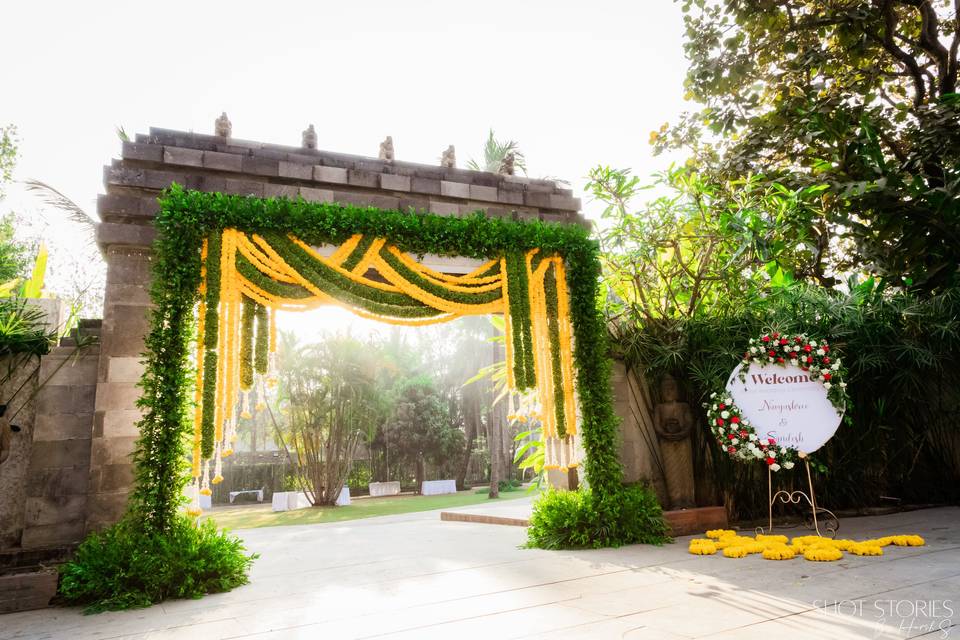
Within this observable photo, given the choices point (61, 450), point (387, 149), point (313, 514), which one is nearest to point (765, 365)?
point (387, 149)

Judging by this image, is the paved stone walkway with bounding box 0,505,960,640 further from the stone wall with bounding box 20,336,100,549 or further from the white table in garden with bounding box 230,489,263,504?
the white table in garden with bounding box 230,489,263,504

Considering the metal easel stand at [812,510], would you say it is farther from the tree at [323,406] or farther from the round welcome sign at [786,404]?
the tree at [323,406]

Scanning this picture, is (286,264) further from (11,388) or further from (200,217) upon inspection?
(11,388)

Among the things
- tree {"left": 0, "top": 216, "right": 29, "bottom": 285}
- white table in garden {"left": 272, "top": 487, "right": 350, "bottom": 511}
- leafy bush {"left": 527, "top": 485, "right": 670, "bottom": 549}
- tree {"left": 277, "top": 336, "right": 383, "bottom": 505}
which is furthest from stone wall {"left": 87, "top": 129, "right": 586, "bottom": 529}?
tree {"left": 0, "top": 216, "right": 29, "bottom": 285}

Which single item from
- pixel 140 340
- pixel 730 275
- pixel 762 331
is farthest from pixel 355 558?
pixel 730 275

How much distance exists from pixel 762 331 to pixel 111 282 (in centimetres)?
581

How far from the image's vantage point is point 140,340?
14.7ft

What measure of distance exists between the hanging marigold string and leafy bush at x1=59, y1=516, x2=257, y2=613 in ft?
1.39

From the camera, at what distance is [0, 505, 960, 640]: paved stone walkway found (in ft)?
8.93

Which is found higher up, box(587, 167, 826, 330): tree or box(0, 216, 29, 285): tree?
box(0, 216, 29, 285): tree

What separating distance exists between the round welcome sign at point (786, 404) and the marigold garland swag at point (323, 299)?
1.24m

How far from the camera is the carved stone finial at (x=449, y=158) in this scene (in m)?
5.94

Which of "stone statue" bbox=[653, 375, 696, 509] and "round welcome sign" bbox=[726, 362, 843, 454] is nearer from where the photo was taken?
"round welcome sign" bbox=[726, 362, 843, 454]

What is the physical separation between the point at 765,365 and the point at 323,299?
400 centimetres
